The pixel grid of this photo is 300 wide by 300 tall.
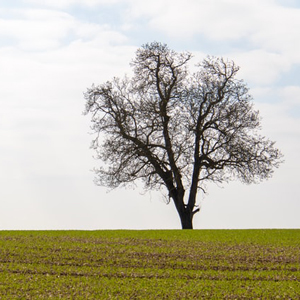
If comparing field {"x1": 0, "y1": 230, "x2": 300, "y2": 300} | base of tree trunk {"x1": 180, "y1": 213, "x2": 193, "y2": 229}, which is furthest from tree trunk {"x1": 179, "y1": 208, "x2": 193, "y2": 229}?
field {"x1": 0, "y1": 230, "x2": 300, "y2": 300}

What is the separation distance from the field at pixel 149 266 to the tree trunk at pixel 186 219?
20.2 feet

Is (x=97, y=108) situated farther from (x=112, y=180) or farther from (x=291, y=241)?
(x=291, y=241)

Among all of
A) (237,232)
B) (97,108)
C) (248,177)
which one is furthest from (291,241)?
(97,108)

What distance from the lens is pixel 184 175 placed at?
37969 millimetres

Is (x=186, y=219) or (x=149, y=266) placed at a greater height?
(x=186, y=219)

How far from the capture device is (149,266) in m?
23.3

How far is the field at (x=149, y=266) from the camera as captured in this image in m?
19.6

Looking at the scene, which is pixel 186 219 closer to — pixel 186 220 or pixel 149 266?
pixel 186 220

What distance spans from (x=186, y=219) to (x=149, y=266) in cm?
1529

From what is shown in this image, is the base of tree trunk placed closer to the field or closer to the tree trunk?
the tree trunk

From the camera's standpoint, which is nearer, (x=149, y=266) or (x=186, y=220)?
(x=149, y=266)

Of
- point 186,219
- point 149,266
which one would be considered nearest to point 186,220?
point 186,219

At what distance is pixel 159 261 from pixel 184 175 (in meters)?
14.4

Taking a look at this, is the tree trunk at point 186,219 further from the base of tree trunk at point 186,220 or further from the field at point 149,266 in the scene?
the field at point 149,266
